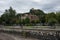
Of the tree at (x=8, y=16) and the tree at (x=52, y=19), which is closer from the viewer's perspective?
the tree at (x=52, y=19)

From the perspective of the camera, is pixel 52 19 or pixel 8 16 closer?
pixel 52 19

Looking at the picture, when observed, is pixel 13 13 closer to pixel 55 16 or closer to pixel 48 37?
pixel 55 16

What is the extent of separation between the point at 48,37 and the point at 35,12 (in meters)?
63.4

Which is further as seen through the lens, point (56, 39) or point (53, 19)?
point (53, 19)

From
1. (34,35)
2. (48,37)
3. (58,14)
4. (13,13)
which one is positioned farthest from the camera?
(13,13)

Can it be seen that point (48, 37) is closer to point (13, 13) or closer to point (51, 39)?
point (51, 39)

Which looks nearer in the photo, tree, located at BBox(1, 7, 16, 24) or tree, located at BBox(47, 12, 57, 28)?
tree, located at BBox(47, 12, 57, 28)

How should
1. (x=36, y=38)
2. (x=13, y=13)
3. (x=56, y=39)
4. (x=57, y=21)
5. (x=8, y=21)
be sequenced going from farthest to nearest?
(x=13, y=13), (x=8, y=21), (x=57, y=21), (x=36, y=38), (x=56, y=39)

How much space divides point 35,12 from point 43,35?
203 feet

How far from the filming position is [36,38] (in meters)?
29.2

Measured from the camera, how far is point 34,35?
3147 cm

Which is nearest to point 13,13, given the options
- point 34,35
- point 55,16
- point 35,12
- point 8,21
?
point 35,12

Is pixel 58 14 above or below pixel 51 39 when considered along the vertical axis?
above

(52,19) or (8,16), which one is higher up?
(8,16)
